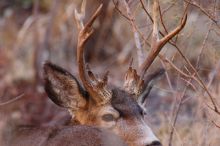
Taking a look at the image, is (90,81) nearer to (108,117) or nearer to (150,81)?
(108,117)

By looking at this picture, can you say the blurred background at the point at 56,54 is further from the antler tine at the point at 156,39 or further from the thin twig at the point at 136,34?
the antler tine at the point at 156,39

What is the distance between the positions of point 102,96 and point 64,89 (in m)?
0.33

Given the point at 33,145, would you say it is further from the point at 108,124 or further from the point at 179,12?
the point at 179,12

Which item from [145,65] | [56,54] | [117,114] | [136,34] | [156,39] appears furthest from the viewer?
[56,54]

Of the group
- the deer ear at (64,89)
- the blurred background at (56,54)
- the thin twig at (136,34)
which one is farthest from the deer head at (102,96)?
the blurred background at (56,54)

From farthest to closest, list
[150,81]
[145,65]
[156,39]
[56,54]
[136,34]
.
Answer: [56,54] → [136,34] → [150,81] → [145,65] → [156,39]

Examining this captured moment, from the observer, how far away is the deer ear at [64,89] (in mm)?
7145

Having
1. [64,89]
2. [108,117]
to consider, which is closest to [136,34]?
[64,89]

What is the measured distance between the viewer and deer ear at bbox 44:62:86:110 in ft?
23.4

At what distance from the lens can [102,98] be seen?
709cm

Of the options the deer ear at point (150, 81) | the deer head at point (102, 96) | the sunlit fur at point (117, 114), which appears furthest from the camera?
the deer ear at point (150, 81)

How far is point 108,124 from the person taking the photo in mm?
7023

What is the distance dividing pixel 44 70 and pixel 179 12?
4.38 ft

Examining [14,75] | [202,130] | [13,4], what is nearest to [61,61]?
[14,75]
